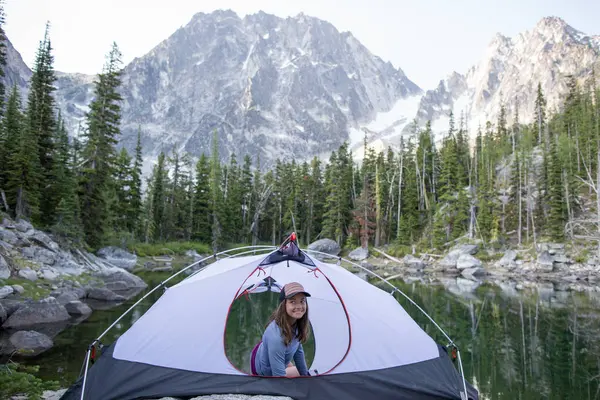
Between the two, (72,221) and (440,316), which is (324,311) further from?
(72,221)

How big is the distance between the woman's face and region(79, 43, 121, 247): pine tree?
20.1 meters

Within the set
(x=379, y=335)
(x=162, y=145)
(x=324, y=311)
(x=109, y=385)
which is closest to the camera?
(x=109, y=385)

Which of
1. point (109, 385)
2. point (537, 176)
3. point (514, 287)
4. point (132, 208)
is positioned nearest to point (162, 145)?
point (132, 208)

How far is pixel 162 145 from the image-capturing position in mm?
132500

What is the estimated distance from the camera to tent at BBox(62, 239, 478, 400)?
4.25m

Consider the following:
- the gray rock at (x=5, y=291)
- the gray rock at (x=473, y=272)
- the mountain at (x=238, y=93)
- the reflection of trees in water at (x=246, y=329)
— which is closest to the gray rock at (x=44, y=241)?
the gray rock at (x=5, y=291)

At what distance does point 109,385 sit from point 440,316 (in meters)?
10.7

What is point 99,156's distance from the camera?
2116cm

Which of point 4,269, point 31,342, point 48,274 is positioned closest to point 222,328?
point 31,342

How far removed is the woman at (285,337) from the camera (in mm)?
3859

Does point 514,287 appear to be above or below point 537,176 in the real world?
below

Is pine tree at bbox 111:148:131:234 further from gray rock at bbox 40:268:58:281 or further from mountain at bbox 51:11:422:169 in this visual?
mountain at bbox 51:11:422:169

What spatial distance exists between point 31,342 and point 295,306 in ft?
22.0

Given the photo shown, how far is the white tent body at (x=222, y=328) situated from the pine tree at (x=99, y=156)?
1816 cm
